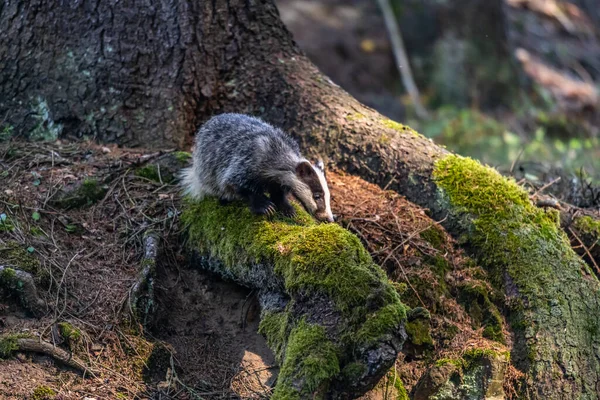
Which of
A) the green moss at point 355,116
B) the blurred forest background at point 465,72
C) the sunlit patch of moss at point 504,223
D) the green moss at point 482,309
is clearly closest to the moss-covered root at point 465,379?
the green moss at point 482,309

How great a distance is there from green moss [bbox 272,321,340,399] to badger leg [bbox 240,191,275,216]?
131 centimetres

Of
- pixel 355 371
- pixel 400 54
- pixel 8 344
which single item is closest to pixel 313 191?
pixel 355 371

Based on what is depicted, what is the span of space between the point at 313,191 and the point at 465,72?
10557 millimetres

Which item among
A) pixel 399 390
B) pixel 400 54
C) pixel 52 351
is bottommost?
pixel 400 54

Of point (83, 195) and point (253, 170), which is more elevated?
point (253, 170)

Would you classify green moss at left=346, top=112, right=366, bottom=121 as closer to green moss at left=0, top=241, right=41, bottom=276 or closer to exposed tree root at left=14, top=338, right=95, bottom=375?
green moss at left=0, top=241, right=41, bottom=276

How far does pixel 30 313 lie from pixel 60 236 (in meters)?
0.88

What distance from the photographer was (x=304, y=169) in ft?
19.1

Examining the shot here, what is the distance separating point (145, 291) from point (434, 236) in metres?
2.39

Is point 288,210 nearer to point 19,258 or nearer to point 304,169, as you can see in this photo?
point 304,169

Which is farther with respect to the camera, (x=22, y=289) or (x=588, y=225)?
(x=588, y=225)

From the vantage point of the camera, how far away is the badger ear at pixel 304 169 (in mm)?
5781

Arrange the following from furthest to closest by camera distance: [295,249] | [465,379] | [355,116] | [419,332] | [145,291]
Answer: [355,116], [145,291], [419,332], [465,379], [295,249]

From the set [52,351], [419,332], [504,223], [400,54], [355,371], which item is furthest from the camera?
[400,54]
